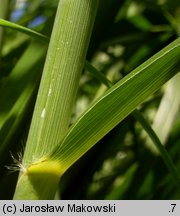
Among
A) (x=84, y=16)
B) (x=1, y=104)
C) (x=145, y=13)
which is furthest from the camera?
(x=145, y=13)

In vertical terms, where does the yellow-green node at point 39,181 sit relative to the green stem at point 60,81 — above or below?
below

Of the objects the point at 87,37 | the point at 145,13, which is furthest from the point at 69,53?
the point at 145,13

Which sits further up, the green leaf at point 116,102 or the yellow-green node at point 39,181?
the green leaf at point 116,102

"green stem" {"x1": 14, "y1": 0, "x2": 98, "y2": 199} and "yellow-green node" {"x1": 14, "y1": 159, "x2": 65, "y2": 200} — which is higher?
"green stem" {"x1": 14, "y1": 0, "x2": 98, "y2": 199}

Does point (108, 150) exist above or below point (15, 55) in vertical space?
below

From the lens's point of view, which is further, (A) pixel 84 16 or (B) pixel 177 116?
(B) pixel 177 116
